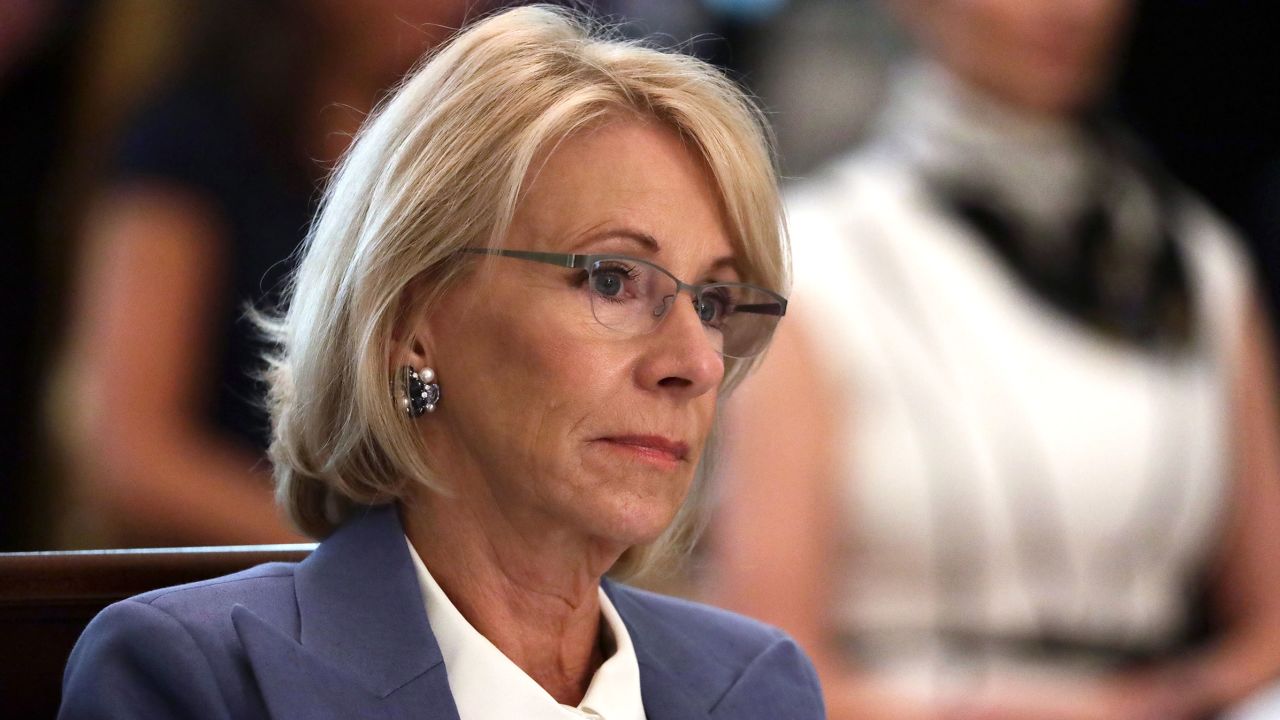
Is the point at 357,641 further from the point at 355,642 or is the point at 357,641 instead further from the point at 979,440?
the point at 979,440

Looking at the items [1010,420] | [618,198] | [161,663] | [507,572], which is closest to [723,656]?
[507,572]

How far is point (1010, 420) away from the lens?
9.92 feet

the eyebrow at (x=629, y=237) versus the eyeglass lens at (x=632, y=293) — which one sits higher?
the eyebrow at (x=629, y=237)

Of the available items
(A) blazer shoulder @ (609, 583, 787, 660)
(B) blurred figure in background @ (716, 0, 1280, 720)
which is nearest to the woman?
(A) blazer shoulder @ (609, 583, 787, 660)

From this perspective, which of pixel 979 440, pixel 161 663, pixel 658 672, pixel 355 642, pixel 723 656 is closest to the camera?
pixel 161 663

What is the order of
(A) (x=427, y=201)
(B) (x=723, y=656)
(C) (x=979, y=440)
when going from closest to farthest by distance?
(A) (x=427, y=201), (B) (x=723, y=656), (C) (x=979, y=440)

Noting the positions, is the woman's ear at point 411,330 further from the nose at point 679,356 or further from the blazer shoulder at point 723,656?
the blazer shoulder at point 723,656

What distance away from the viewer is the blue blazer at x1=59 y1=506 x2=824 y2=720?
125 centimetres

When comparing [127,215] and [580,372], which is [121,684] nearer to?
[580,372]

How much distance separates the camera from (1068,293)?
3.13 m

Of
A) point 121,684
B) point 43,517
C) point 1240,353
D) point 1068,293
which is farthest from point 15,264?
point 1240,353

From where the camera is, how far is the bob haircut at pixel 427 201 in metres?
1.47

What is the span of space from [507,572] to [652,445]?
222mm

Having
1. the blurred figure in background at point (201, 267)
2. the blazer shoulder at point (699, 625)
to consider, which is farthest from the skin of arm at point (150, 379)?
the blazer shoulder at point (699, 625)
